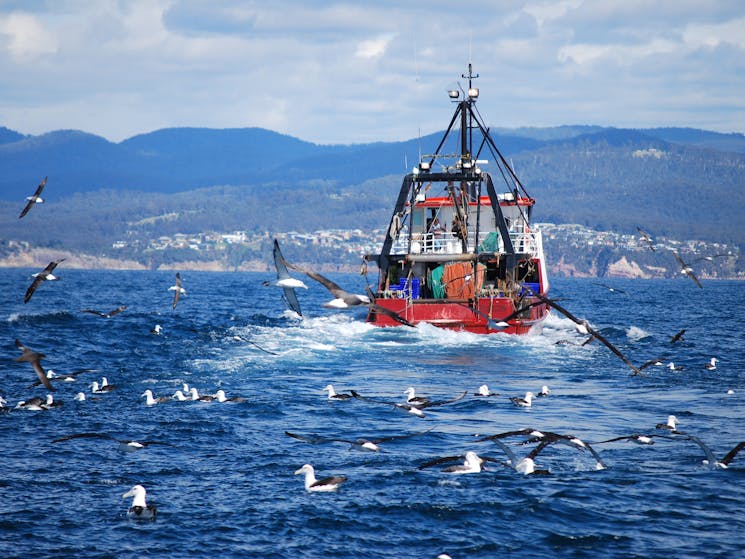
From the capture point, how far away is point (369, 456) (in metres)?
21.5

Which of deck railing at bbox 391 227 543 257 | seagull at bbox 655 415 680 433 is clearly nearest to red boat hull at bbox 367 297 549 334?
deck railing at bbox 391 227 543 257

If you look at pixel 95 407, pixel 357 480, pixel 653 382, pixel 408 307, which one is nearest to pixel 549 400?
pixel 653 382

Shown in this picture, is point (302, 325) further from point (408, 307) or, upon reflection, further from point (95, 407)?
point (95, 407)

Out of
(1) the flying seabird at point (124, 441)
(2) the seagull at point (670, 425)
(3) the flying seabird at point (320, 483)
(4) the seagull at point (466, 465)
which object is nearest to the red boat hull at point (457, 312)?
(2) the seagull at point (670, 425)

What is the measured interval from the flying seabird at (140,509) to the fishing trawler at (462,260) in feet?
76.5

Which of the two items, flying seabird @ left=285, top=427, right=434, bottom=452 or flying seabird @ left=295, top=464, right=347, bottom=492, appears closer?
flying seabird @ left=295, top=464, right=347, bottom=492

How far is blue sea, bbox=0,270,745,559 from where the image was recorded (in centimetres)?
1647

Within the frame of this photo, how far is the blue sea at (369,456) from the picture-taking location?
16469mm

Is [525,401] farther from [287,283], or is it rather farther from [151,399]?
[151,399]

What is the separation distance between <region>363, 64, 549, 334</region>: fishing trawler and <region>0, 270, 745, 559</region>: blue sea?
171 centimetres

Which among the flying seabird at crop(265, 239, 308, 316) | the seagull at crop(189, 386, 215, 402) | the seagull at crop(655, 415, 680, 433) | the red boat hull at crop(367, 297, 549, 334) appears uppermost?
the flying seabird at crop(265, 239, 308, 316)

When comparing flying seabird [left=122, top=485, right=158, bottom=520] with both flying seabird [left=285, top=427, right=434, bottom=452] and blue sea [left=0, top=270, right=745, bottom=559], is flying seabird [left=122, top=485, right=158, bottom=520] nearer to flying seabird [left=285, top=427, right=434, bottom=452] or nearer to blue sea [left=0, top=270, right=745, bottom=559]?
blue sea [left=0, top=270, right=745, bottom=559]

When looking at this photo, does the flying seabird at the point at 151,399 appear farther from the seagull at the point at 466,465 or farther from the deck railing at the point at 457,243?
the deck railing at the point at 457,243

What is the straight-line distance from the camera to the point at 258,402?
28328 mm
